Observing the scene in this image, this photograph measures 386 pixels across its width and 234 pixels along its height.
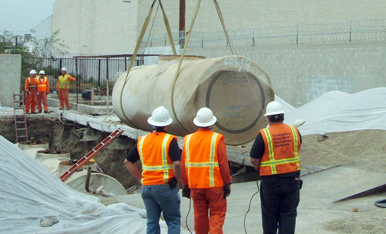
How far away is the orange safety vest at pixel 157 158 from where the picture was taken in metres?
4.81

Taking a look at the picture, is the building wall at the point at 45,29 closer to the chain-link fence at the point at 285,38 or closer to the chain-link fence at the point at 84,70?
the chain-link fence at the point at 84,70

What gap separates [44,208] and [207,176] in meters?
2.30

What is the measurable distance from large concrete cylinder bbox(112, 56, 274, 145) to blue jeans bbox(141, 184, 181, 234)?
211cm

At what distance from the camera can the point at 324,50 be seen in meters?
16.5

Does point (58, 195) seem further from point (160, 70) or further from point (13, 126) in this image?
point (13, 126)

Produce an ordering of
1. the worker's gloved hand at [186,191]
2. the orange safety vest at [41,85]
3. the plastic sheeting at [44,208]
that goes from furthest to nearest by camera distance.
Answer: the orange safety vest at [41,85]
the plastic sheeting at [44,208]
the worker's gloved hand at [186,191]

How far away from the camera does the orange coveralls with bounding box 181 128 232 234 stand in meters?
4.86

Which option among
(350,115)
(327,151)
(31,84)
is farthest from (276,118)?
(31,84)

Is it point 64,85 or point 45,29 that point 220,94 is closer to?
point 64,85

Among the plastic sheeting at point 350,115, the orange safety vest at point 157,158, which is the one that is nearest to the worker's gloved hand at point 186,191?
the orange safety vest at point 157,158

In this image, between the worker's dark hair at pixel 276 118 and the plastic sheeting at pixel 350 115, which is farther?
the plastic sheeting at pixel 350 115

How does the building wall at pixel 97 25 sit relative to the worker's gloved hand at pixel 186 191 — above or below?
above

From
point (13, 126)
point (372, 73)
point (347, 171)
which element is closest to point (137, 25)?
point (13, 126)

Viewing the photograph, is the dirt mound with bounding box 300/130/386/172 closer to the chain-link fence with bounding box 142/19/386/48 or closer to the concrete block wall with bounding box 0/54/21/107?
the chain-link fence with bounding box 142/19/386/48
